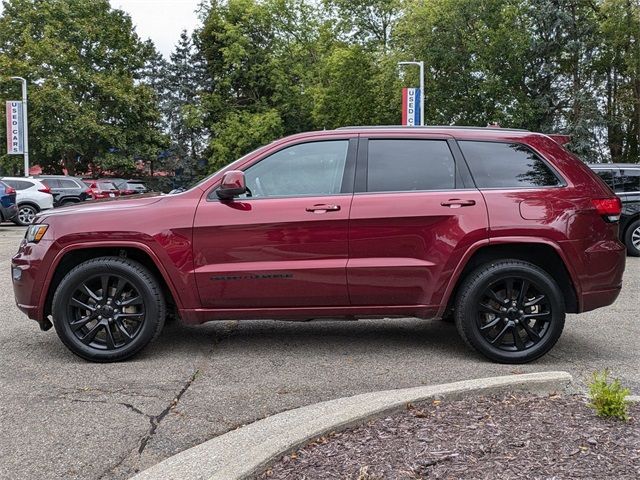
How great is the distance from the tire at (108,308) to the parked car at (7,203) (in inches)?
592

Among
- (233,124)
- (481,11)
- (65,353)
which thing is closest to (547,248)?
(65,353)

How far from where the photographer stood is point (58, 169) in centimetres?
4481

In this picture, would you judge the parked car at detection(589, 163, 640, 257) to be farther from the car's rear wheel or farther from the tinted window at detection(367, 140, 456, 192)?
the car's rear wheel

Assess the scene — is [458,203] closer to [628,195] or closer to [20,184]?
[628,195]

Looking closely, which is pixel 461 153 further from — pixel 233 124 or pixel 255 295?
pixel 233 124

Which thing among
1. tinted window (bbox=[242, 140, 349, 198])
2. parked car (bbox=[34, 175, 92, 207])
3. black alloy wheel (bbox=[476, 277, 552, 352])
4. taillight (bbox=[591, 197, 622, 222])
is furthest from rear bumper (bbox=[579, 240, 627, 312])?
parked car (bbox=[34, 175, 92, 207])

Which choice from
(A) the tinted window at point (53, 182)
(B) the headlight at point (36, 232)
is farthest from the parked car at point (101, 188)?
(B) the headlight at point (36, 232)

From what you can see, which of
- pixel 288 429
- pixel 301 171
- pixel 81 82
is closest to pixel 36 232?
pixel 301 171

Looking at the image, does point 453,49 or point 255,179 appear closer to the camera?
point 255,179

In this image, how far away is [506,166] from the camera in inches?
193

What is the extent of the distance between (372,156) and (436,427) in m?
2.49

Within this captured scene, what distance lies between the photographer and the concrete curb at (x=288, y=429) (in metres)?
2.71

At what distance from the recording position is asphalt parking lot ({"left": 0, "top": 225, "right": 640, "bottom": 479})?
333 centimetres

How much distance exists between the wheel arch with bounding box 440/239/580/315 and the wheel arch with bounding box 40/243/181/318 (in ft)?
7.02
